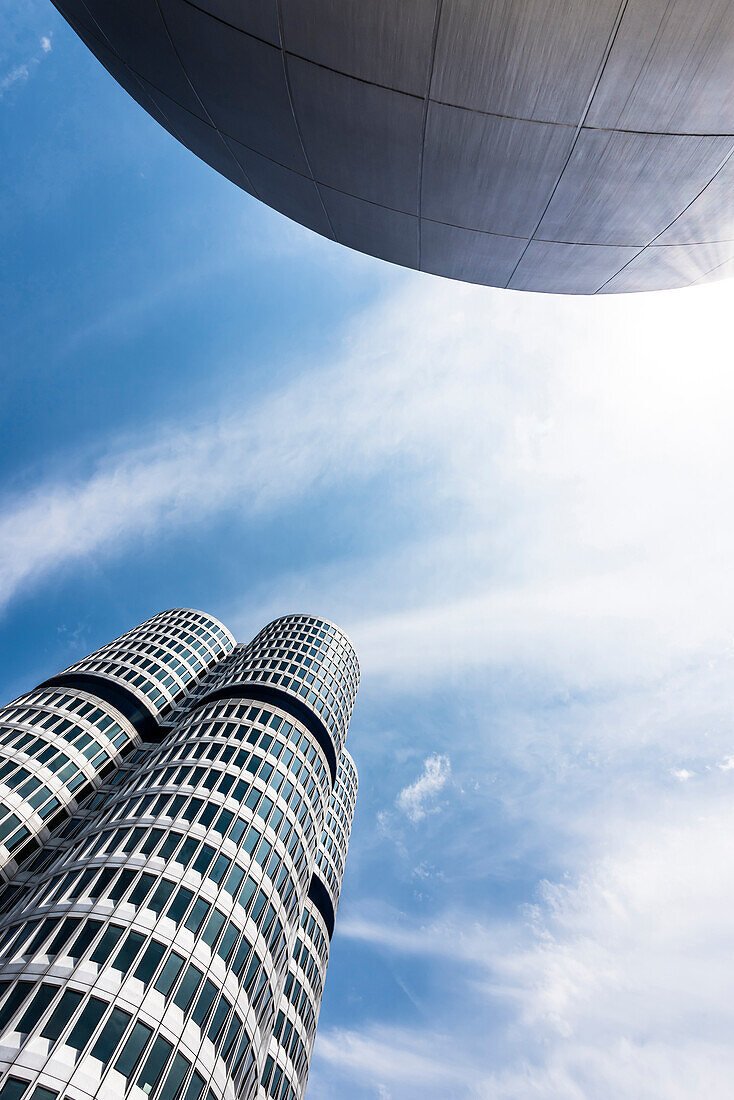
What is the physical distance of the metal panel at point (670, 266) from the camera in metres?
7.67

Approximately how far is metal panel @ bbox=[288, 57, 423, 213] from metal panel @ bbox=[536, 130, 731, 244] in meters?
2.02

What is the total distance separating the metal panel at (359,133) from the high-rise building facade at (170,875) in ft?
84.3

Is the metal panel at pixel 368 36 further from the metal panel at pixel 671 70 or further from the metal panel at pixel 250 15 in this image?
the metal panel at pixel 671 70

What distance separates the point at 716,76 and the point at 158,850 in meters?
32.6

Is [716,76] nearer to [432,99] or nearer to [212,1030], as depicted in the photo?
[432,99]

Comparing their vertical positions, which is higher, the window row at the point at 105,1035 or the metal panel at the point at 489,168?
the metal panel at the point at 489,168

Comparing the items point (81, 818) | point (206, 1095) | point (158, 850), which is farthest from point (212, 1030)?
point (81, 818)

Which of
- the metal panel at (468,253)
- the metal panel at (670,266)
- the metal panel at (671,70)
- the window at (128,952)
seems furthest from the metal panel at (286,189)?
the window at (128,952)

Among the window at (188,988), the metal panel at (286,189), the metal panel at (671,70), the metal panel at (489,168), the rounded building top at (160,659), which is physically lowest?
the window at (188,988)

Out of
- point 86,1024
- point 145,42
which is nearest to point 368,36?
point 145,42

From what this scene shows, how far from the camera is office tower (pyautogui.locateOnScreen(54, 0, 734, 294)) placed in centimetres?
508

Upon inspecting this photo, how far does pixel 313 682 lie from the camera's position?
5228 centimetres

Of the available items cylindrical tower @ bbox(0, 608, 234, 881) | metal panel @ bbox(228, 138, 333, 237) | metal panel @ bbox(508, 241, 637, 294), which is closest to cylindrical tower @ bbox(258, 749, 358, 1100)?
cylindrical tower @ bbox(0, 608, 234, 881)

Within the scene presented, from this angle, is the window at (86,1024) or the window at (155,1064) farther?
the window at (155,1064)
